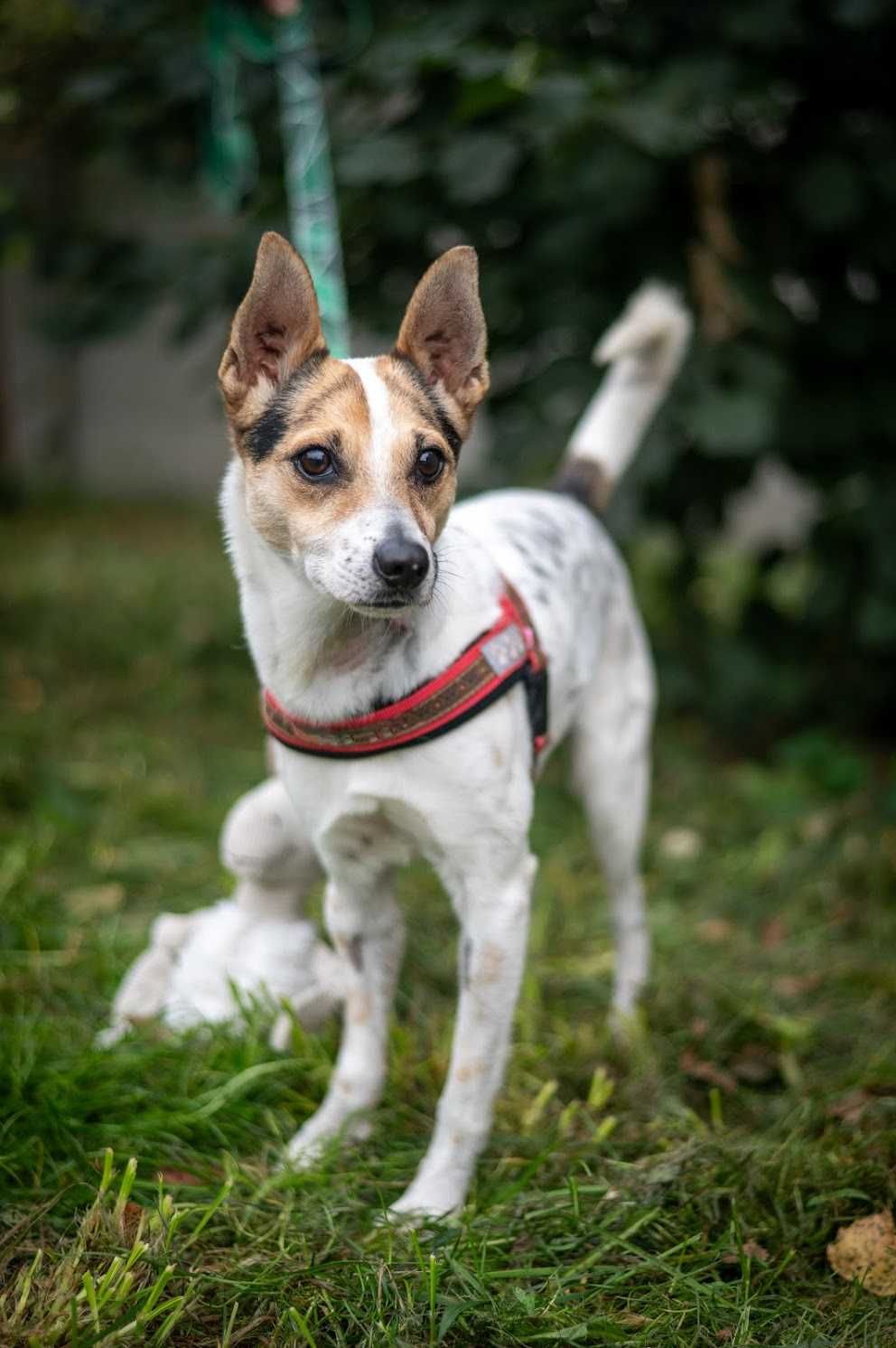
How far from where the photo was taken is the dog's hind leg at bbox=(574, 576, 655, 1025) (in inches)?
112

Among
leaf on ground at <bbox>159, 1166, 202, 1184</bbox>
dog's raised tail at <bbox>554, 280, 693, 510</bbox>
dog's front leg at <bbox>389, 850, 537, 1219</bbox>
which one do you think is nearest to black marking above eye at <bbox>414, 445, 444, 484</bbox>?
dog's front leg at <bbox>389, 850, 537, 1219</bbox>

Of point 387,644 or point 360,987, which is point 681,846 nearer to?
point 360,987

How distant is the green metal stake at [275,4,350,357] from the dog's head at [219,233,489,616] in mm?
1471

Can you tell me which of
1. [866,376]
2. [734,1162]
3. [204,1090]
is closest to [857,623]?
[866,376]

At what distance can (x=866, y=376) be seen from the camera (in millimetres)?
4406

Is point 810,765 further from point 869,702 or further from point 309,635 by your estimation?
point 309,635

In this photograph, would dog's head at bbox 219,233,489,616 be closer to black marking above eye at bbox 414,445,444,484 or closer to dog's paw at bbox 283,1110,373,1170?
black marking above eye at bbox 414,445,444,484

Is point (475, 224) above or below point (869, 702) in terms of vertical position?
above

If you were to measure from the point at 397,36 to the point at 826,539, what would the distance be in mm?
2428

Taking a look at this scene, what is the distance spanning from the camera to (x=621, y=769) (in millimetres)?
2857

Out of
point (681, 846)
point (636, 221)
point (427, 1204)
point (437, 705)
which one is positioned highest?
point (636, 221)

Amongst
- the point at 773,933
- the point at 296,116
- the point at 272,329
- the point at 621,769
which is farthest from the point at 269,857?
the point at 296,116

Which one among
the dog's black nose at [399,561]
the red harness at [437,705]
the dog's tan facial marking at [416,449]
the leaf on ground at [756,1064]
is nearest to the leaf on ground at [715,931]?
the leaf on ground at [756,1064]

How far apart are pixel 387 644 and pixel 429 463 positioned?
13.0 inches
